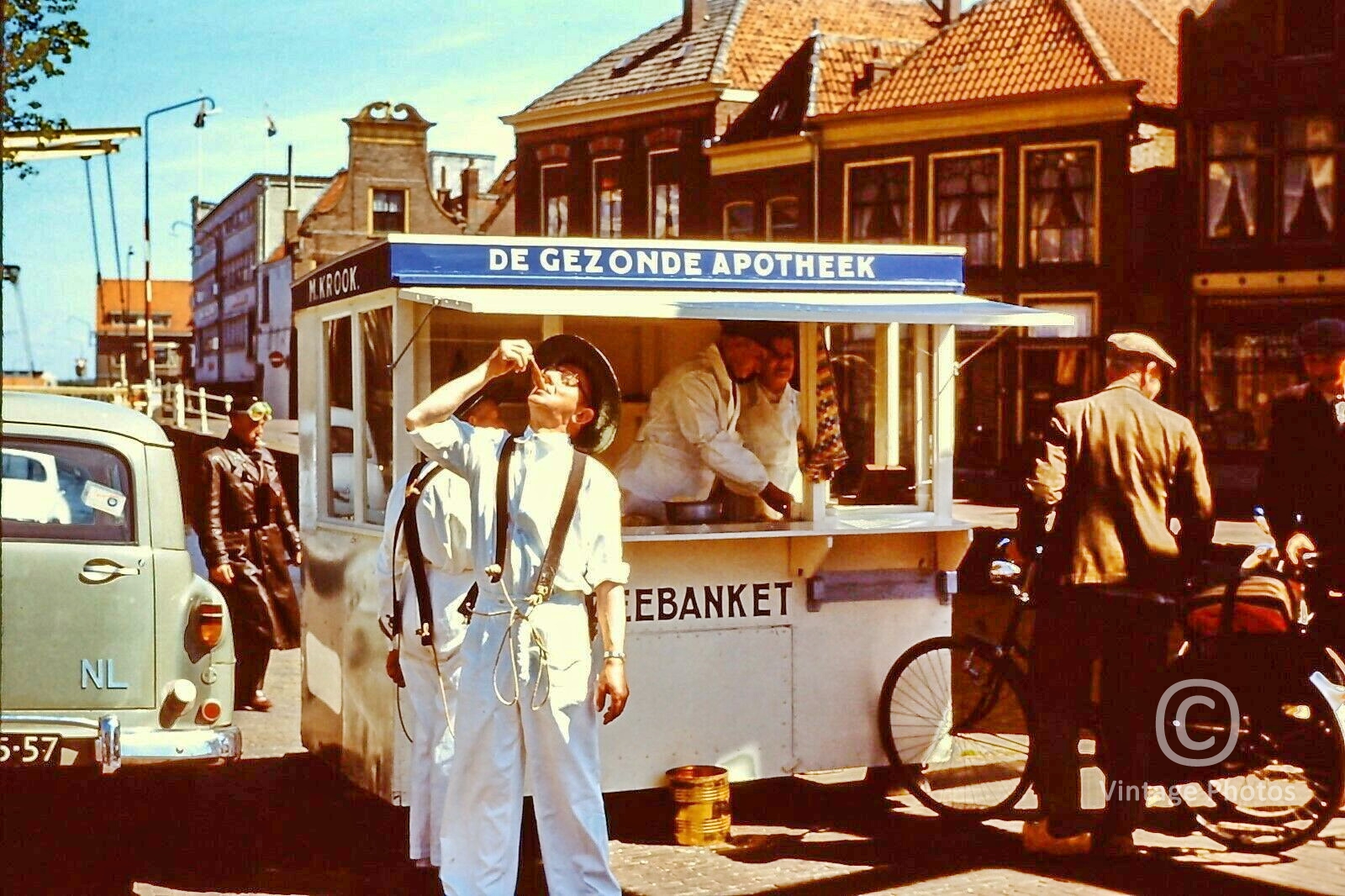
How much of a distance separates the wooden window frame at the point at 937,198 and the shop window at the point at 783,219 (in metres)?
3.33

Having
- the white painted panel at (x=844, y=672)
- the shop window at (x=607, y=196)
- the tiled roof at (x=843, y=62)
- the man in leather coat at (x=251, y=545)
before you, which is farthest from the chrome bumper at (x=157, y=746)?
the shop window at (x=607, y=196)

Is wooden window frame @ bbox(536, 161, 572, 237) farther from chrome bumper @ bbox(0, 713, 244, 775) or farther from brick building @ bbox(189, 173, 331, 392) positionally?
chrome bumper @ bbox(0, 713, 244, 775)

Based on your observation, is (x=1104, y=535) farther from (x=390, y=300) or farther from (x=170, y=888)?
(x=170, y=888)

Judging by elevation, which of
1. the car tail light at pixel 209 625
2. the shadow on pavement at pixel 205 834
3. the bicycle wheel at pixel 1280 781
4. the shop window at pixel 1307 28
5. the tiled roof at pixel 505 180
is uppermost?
the tiled roof at pixel 505 180

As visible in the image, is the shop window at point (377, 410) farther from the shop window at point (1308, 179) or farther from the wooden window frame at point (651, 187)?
the wooden window frame at point (651, 187)

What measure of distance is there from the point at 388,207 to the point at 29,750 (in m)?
53.6

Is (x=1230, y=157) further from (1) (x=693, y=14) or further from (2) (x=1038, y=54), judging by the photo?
(1) (x=693, y=14)

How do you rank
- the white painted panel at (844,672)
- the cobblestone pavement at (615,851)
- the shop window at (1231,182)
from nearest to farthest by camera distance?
the cobblestone pavement at (615,851) < the white painted panel at (844,672) < the shop window at (1231,182)

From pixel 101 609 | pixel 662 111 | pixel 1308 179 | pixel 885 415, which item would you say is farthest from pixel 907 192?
pixel 101 609

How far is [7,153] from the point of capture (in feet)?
43.5

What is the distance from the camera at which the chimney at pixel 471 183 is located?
6581 centimetres

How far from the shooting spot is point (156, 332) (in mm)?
117938

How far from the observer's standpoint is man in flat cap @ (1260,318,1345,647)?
6797mm

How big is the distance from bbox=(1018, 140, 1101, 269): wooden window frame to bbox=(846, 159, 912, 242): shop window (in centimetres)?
250
